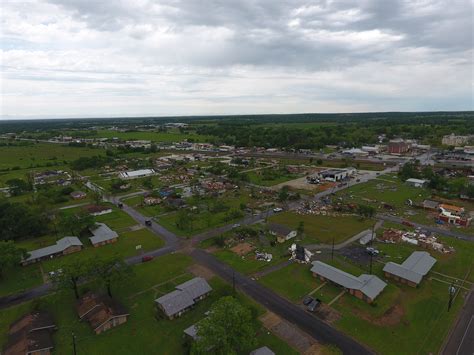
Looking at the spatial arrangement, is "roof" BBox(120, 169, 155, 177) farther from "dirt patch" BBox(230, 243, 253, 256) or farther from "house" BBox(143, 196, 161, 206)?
"dirt patch" BBox(230, 243, 253, 256)

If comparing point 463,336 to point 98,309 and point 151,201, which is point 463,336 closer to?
point 98,309

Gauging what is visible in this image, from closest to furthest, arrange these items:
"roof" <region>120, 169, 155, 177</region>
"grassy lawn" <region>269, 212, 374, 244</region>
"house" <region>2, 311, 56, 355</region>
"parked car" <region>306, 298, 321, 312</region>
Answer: "house" <region>2, 311, 56, 355</region>, "parked car" <region>306, 298, 321, 312</region>, "grassy lawn" <region>269, 212, 374, 244</region>, "roof" <region>120, 169, 155, 177</region>

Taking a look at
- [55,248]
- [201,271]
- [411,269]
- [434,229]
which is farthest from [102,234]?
[434,229]

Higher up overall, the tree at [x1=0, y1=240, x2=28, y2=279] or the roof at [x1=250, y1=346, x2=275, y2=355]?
the tree at [x1=0, y1=240, x2=28, y2=279]

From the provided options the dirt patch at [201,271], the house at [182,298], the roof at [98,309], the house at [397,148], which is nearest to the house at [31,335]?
the roof at [98,309]

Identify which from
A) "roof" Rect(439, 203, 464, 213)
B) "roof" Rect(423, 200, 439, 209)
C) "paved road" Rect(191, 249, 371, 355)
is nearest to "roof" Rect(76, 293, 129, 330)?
"paved road" Rect(191, 249, 371, 355)

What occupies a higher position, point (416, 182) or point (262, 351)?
point (416, 182)

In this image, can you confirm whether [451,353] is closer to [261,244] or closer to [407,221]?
[261,244]
